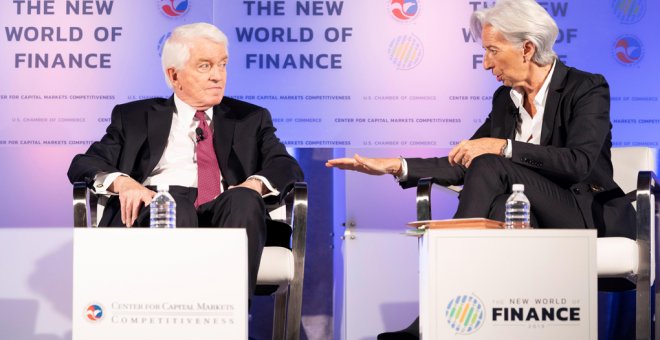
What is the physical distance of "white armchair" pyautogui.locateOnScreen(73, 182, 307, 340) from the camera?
13.2ft

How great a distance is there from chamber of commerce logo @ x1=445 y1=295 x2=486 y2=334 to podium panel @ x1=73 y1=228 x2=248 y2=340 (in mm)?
631

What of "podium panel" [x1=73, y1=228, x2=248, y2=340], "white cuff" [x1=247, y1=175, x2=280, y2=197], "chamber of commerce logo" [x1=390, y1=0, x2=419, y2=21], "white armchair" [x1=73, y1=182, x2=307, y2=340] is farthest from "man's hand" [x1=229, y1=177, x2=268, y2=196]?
"chamber of commerce logo" [x1=390, y1=0, x2=419, y2=21]

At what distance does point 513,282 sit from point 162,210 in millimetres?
1294

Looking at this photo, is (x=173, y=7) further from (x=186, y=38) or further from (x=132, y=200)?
(x=132, y=200)

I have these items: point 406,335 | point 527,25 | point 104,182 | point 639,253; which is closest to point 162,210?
point 104,182

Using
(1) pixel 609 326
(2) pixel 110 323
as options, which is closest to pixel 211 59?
(2) pixel 110 323

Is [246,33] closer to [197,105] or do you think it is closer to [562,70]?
[197,105]

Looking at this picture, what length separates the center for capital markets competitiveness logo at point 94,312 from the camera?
325 cm

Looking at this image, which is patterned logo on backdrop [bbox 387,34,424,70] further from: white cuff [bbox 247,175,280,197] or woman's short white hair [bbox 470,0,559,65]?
white cuff [bbox 247,175,280,197]

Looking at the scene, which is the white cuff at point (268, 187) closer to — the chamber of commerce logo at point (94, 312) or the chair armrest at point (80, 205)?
the chair armrest at point (80, 205)

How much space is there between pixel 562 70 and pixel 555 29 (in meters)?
0.17

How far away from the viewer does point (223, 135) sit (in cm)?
459

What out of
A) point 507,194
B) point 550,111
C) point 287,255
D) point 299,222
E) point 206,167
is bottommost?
point 287,255

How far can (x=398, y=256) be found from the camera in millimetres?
5223
